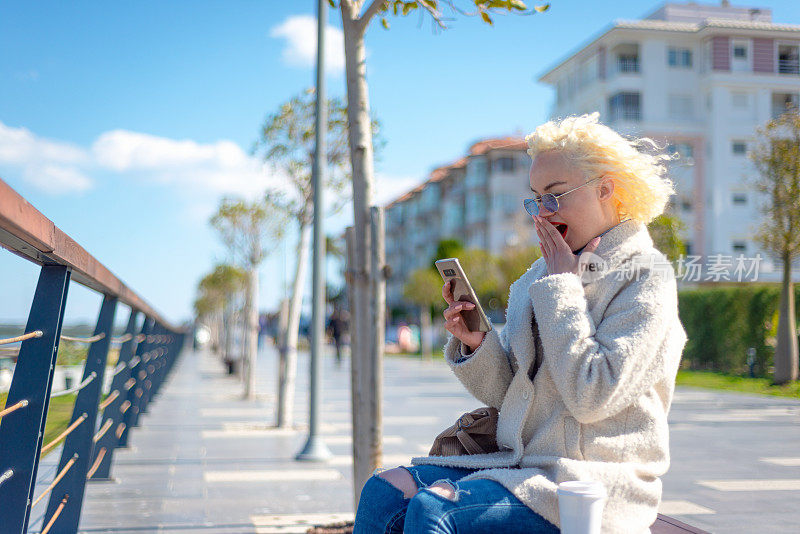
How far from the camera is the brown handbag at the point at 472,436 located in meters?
2.40

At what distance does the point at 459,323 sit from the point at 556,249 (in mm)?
384

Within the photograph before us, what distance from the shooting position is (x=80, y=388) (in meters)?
4.19

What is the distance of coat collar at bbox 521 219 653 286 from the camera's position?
2199 millimetres

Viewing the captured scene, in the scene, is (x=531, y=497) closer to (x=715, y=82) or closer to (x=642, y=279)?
(x=642, y=279)

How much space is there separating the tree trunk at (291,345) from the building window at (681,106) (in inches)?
203

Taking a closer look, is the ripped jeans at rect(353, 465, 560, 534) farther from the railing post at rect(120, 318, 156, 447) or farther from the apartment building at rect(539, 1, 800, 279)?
the railing post at rect(120, 318, 156, 447)

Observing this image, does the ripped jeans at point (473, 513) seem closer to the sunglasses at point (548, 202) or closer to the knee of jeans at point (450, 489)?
the knee of jeans at point (450, 489)

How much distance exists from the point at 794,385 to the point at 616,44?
32.8 feet

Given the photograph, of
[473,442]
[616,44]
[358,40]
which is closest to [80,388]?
[358,40]

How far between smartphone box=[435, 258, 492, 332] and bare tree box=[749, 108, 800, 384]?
5.33 ft

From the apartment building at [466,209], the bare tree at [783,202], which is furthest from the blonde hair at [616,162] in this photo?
the apartment building at [466,209]

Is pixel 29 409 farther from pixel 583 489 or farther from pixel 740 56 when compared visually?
pixel 740 56

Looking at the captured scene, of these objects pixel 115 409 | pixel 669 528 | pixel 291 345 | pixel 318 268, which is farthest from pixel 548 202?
pixel 291 345

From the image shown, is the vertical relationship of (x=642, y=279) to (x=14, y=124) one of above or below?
below
